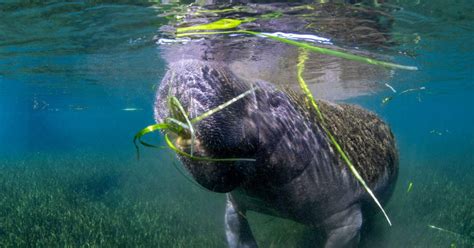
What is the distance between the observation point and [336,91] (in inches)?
906

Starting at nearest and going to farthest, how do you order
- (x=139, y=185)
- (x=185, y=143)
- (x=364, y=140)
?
(x=185, y=143) < (x=364, y=140) < (x=139, y=185)

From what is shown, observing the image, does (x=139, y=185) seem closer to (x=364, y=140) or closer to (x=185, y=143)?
(x=364, y=140)

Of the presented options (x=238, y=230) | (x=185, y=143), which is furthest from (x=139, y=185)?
(x=185, y=143)

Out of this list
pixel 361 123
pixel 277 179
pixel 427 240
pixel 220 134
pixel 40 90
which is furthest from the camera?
pixel 40 90

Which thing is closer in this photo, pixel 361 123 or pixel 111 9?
pixel 361 123

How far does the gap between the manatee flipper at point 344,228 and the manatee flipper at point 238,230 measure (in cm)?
97

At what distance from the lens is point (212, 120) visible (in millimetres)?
→ 2408

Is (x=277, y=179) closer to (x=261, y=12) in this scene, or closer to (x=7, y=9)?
(x=261, y=12)

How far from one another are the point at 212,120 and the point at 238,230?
2.54 metres

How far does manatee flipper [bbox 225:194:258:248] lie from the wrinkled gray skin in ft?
0.04

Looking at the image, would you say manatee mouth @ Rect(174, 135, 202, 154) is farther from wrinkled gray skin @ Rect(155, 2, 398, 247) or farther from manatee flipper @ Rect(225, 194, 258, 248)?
manatee flipper @ Rect(225, 194, 258, 248)

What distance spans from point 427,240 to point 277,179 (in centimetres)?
609

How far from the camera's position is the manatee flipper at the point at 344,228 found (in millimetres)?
4199

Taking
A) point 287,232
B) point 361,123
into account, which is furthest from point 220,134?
point 287,232
